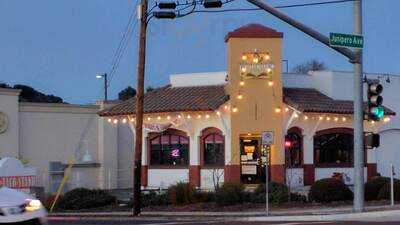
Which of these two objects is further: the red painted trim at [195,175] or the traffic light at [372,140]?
the red painted trim at [195,175]

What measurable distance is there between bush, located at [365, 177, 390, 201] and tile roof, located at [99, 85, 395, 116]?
5.70 m

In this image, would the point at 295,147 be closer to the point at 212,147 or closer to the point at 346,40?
the point at 212,147

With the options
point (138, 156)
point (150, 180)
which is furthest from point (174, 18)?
point (150, 180)

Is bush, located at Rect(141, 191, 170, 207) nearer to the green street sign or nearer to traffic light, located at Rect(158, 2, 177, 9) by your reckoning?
traffic light, located at Rect(158, 2, 177, 9)

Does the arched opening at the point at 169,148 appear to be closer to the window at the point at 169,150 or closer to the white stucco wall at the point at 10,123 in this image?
the window at the point at 169,150

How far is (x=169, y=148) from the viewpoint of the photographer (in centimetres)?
3566

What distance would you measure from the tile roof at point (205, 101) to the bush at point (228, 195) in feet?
19.6

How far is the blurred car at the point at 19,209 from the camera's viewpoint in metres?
11.2

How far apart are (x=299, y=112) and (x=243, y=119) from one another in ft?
8.21

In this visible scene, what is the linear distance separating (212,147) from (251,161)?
6.50 ft

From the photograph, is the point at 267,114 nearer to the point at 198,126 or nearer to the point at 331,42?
the point at 198,126

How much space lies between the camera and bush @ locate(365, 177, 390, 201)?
27723mm

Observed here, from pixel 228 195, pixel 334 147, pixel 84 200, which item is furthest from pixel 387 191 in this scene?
pixel 84 200

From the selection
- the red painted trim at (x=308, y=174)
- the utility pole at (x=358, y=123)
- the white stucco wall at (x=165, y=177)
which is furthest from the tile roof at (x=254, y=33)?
the utility pole at (x=358, y=123)
